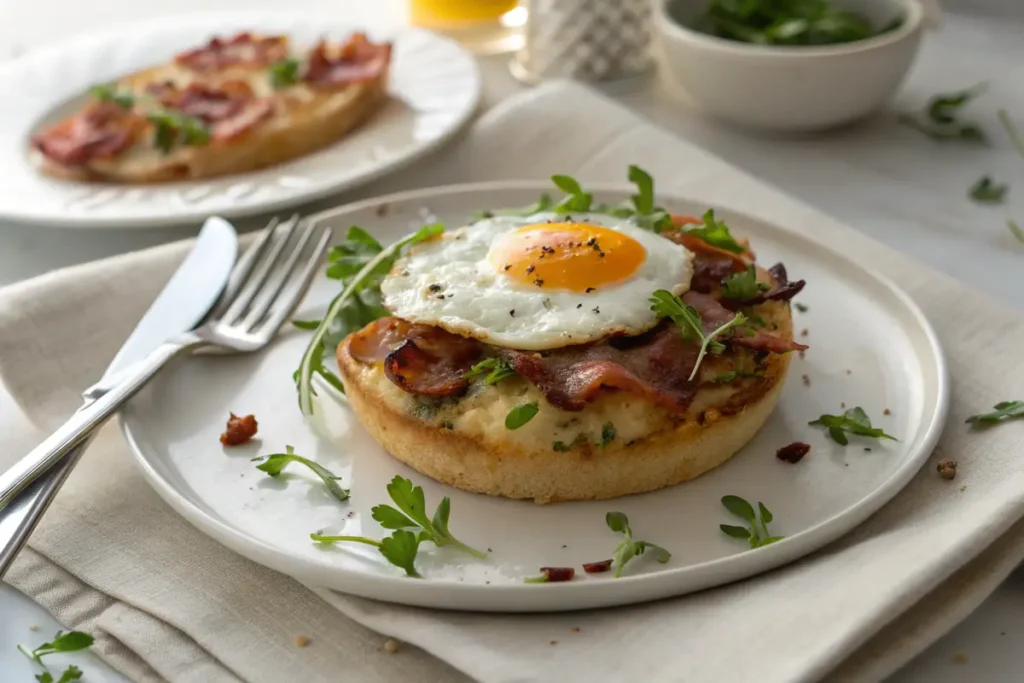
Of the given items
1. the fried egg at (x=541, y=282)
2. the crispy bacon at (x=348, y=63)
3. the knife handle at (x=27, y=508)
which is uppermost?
the fried egg at (x=541, y=282)

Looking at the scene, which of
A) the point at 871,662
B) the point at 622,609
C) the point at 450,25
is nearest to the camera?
the point at 871,662

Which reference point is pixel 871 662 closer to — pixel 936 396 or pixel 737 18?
pixel 936 396

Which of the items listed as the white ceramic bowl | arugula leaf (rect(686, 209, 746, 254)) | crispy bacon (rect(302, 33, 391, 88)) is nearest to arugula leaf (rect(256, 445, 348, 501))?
arugula leaf (rect(686, 209, 746, 254))

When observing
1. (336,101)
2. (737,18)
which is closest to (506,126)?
(336,101)

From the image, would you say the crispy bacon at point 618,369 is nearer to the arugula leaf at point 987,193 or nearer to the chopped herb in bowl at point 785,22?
the arugula leaf at point 987,193

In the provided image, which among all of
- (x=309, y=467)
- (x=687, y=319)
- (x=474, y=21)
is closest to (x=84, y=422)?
(x=309, y=467)

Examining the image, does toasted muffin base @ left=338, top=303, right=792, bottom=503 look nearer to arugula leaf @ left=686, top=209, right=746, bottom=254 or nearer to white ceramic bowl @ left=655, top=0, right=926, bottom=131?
arugula leaf @ left=686, top=209, right=746, bottom=254

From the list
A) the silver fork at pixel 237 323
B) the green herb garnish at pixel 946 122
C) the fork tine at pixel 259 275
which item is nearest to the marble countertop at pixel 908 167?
the green herb garnish at pixel 946 122
